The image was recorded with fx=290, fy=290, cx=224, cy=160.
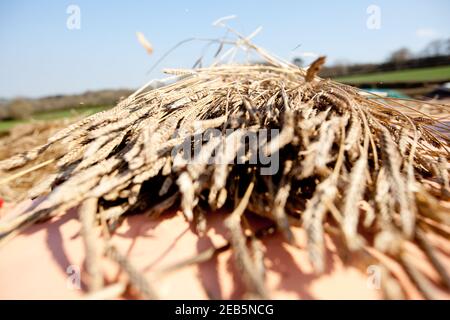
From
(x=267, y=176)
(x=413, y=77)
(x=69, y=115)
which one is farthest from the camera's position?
(x=413, y=77)

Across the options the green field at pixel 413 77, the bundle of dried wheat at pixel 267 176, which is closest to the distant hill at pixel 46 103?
the green field at pixel 413 77

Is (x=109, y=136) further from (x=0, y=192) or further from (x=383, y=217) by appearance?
(x=0, y=192)

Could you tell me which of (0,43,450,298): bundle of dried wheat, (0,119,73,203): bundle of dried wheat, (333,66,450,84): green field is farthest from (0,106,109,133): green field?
(333,66,450,84): green field

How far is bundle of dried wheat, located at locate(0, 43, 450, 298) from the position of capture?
0.66 m

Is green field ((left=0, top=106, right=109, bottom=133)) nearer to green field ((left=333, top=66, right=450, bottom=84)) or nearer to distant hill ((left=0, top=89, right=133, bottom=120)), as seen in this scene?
distant hill ((left=0, top=89, right=133, bottom=120))

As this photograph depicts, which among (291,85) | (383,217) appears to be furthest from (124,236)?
(291,85)

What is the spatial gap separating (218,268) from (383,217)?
1.38 ft

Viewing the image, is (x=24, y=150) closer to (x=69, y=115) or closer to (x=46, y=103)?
(x=69, y=115)

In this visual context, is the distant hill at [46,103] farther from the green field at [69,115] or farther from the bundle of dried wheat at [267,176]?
the bundle of dried wheat at [267,176]

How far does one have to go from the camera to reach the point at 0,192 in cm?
297

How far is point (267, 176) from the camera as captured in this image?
0.86 m

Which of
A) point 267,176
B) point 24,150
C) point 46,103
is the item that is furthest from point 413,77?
point 46,103

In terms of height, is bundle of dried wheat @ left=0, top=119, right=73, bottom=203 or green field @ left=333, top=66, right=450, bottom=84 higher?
green field @ left=333, top=66, right=450, bottom=84

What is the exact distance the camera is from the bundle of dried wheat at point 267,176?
66 cm
